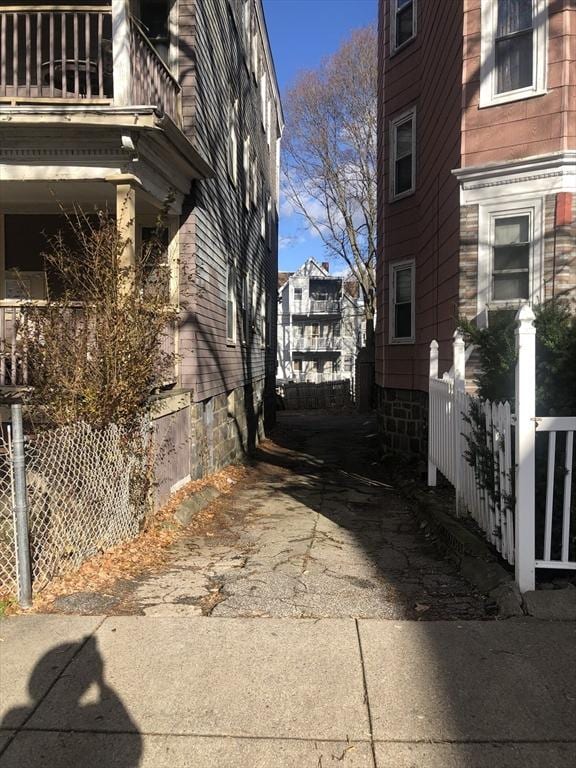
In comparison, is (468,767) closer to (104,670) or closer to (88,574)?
(104,670)

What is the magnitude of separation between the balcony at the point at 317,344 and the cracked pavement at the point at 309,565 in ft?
117

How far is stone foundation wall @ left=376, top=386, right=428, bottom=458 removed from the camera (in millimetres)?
10750

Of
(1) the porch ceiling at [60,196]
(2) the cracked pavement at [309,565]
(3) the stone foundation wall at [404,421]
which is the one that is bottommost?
(2) the cracked pavement at [309,565]

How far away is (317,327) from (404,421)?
35.0 m

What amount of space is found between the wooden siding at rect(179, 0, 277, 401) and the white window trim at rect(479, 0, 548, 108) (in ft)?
13.2

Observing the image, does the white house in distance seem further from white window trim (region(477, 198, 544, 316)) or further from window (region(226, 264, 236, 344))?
white window trim (region(477, 198, 544, 316))

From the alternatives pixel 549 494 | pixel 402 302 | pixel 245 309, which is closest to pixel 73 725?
pixel 549 494

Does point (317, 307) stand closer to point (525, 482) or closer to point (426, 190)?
point (426, 190)

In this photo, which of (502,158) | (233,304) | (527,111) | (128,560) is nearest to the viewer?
(128,560)

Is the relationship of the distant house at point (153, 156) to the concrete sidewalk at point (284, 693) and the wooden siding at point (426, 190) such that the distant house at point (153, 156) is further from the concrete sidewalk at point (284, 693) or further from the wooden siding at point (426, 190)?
the concrete sidewalk at point (284, 693)

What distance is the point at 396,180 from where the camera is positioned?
12.7 metres

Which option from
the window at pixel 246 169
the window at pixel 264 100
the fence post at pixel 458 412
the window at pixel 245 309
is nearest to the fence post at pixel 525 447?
the fence post at pixel 458 412

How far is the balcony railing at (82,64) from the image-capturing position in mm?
6695

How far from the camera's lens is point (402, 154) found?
12.5 m
